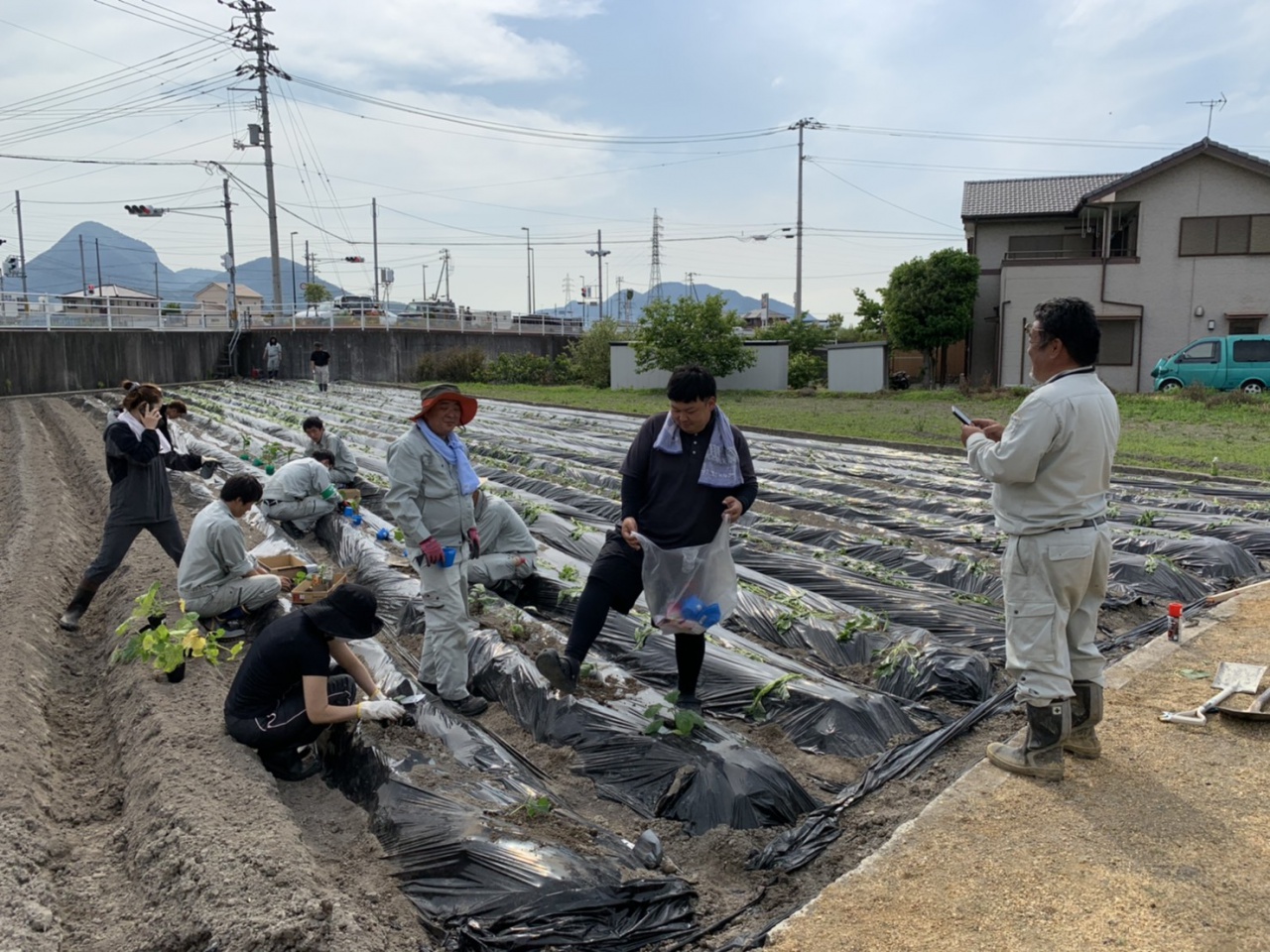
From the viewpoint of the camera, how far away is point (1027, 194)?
27.2 metres

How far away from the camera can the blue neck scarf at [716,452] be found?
400 cm

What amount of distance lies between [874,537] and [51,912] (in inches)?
249

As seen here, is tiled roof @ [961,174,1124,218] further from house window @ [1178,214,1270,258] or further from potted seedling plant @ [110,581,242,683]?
potted seedling plant @ [110,581,242,683]

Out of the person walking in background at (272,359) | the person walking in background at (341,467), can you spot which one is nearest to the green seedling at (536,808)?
the person walking in background at (341,467)

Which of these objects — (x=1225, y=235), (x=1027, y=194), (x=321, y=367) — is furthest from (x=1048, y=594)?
(x=1027, y=194)

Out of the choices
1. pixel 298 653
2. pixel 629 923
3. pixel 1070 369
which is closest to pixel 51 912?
pixel 298 653

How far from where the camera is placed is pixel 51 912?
287 centimetres

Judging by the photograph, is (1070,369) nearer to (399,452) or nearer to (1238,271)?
(399,452)

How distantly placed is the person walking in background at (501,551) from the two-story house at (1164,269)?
1763 centimetres

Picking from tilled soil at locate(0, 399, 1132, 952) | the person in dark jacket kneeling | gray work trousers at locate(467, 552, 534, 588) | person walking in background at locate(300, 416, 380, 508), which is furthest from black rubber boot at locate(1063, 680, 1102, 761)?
person walking in background at locate(300, 416, 380, 508)

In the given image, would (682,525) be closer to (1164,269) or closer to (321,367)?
(321,367)

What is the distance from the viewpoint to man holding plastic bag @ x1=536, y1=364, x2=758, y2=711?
401cm

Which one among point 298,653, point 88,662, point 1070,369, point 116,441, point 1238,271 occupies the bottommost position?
point 88,662

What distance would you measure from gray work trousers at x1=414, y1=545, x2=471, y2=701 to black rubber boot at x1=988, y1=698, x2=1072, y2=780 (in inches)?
99.0
